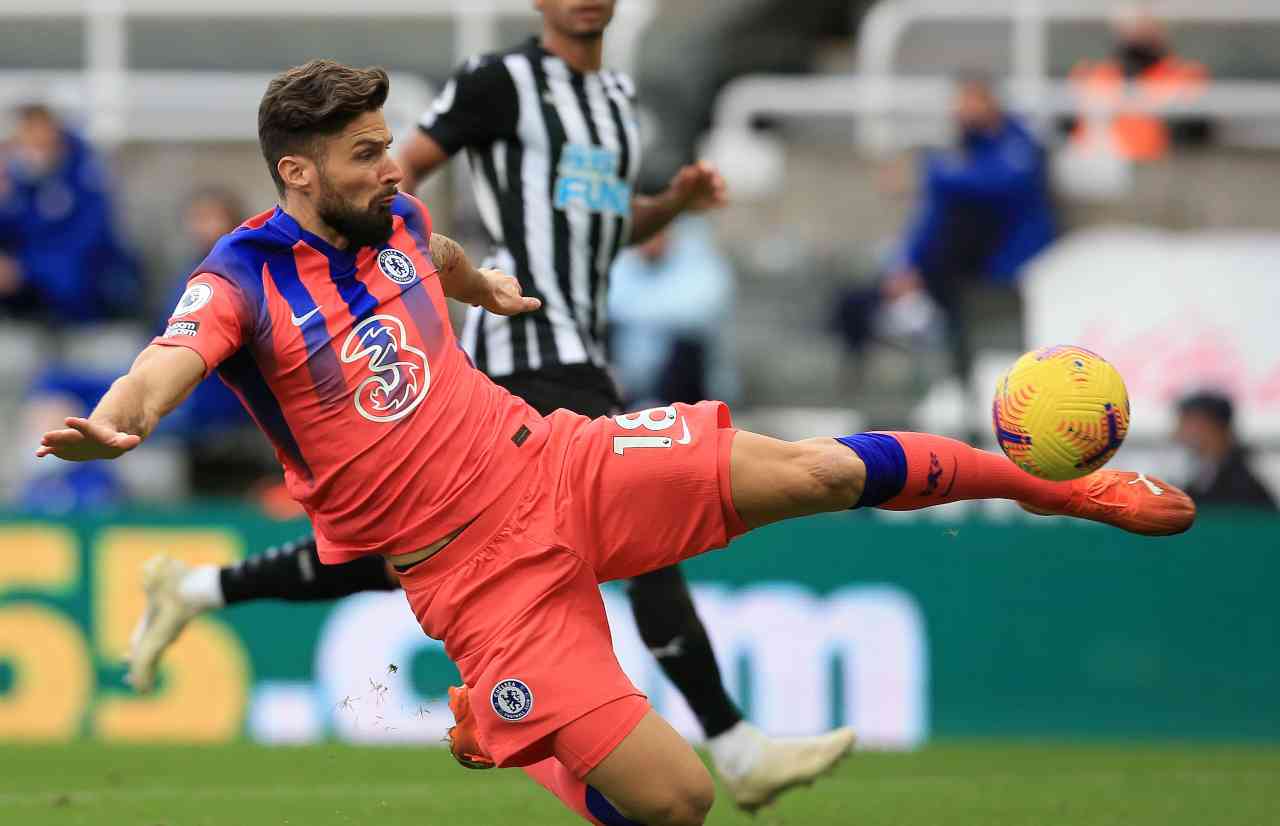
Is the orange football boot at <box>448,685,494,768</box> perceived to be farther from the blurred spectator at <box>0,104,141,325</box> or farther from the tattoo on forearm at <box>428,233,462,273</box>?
the blurred spectator at <box>0,104,141,325</box>

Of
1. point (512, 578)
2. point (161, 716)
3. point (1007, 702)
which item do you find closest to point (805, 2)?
point (1007, 702)

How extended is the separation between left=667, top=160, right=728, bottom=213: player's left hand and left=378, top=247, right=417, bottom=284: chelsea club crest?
177 cm

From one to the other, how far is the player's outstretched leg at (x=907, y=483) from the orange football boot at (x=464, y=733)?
3.09ft

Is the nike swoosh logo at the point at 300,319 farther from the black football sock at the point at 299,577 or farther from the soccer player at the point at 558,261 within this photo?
the black football sock at the point at 299,577

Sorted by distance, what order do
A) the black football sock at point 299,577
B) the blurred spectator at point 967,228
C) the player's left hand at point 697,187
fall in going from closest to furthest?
the black football sock at point 299,577, the player's left hand at point 697,187, the blurred spectator at point 967,228

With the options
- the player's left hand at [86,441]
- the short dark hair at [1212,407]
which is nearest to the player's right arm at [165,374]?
the player's left hand at [86,441]

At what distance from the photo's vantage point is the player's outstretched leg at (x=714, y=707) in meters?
5.87

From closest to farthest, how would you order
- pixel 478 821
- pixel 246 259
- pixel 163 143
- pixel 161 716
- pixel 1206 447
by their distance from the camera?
pixel 246 259 < pixel 478 821 < pixel 161 716 < pixel 1206 447 < pixel 163 143

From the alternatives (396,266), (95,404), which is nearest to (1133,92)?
(95,404)

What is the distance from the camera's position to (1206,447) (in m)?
9.86

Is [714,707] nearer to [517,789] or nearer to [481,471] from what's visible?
[517,789]

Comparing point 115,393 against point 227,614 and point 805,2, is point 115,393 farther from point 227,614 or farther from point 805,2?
point 805,2

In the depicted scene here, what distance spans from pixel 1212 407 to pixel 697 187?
451cm

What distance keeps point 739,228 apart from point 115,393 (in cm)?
863
